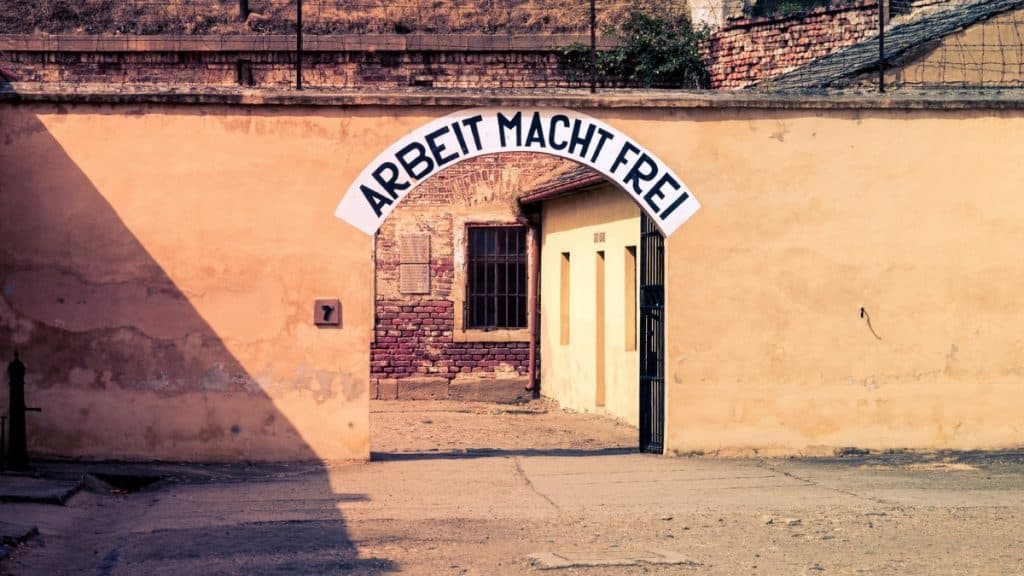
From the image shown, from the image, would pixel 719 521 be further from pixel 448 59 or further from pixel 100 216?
pixel 448 59

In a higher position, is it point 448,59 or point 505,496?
point 448,59

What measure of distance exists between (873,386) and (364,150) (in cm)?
529

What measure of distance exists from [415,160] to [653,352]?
10.1ft

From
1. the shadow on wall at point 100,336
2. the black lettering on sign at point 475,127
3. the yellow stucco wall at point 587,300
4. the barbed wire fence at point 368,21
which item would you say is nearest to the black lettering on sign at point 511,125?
the black lettering on sign at point 475,127

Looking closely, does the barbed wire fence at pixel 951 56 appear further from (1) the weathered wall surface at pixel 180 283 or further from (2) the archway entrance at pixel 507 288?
(1) the weathered wall surface at pixel 180 283

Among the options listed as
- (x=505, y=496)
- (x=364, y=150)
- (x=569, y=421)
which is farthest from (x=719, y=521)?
(x=569, y=421)

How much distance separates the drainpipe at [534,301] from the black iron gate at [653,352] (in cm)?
757

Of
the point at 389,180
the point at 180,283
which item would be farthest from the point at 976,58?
the point at 180,283

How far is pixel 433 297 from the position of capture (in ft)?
72.3

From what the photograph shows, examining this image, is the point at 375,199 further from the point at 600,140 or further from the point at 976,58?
the point at 976,58

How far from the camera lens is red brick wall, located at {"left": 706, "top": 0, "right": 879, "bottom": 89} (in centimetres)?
2112

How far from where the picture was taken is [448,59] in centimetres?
2233

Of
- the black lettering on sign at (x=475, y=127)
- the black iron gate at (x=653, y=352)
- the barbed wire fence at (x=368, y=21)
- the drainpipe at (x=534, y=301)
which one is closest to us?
the black lettering on sign at (x=475, y=127)

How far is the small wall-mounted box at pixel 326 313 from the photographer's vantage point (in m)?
13.1
